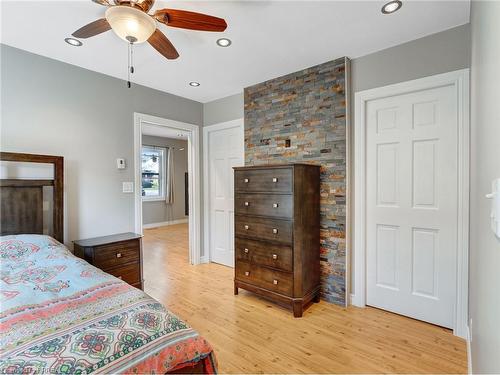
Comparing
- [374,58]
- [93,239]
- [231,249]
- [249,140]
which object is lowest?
[231,249]

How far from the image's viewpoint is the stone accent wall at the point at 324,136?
2621 mm

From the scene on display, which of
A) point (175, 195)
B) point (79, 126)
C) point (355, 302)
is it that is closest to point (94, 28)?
point (79, 126)

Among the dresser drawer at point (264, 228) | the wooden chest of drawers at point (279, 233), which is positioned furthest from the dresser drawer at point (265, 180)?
the dresser drawer at point (264, 228)

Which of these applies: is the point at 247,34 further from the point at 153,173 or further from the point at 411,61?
the point at 153,173

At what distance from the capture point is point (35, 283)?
1450 millimetres

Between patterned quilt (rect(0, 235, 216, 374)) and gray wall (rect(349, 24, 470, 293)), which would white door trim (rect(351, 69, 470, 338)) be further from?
patterned quilt (rect(0, 235, 216, 374))

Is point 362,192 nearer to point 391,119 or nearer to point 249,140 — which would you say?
point 391,119

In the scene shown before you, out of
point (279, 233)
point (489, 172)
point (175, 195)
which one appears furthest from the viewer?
point (175, 195)

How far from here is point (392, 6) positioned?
1.83 m

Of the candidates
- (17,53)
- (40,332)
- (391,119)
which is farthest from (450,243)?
(17,53)

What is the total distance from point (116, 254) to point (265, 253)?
59.9 inches

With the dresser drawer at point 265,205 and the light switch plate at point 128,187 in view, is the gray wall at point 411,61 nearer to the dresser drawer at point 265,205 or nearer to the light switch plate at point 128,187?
the dresser drawer at point 265,205

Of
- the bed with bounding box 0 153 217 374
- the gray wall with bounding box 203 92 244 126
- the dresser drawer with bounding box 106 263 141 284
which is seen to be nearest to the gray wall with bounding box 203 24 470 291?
the gray wall with bounding box 203 92 244 126

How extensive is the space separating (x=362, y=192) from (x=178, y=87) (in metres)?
2.61
